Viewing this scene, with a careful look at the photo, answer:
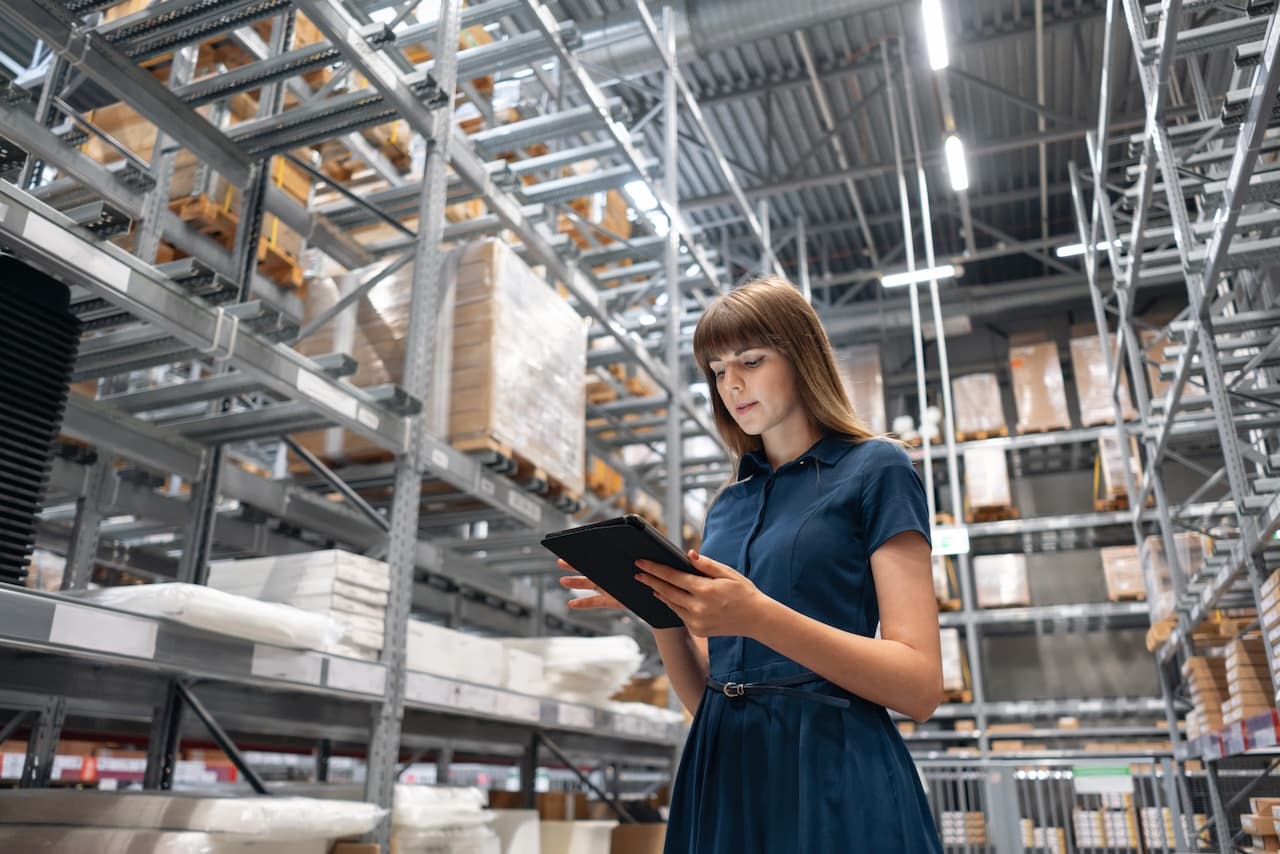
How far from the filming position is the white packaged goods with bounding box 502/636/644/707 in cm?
495

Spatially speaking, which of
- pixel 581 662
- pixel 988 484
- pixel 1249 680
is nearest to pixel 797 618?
pixel 581 662

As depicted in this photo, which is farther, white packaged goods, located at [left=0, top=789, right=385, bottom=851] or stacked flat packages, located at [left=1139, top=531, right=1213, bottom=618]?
stacked flat packages, located at [left=1139, top=531, right=1213, bottom=618]

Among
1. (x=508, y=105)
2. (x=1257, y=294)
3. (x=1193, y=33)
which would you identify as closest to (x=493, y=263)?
(x=508, y=105)

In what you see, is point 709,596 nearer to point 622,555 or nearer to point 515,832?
point 622,555

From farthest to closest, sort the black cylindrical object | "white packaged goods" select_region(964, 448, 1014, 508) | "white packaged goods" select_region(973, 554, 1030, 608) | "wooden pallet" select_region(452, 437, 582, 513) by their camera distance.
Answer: "white packaged goods" select_region(964, 448, 1014, 508), "white packaged goods" select_region(973, 554, 1030, 608), "wooden pallet" select_region(452, 437, 582, 513), the black cylindrical object

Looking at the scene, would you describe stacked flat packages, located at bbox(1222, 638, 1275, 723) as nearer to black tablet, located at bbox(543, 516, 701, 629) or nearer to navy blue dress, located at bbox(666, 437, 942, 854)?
navy blue dress, located at bbox(666, 437, 942, 854)

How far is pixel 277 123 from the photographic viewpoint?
12.6 ft

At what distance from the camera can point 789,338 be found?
144 centimetres

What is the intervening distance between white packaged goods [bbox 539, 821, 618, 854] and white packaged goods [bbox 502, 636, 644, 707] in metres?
0.60

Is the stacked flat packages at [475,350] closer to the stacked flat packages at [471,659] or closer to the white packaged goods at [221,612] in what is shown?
the stacked flat packages at [471,659]

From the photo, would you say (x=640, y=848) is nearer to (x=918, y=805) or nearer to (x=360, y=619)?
(x=360, y=619)

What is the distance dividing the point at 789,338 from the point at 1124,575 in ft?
36.0

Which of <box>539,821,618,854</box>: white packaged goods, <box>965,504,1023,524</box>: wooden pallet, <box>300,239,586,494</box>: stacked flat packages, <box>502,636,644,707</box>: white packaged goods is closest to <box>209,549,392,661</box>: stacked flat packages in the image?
<box>300,239,586,494</box>: stacked flat packages

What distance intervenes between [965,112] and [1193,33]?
605cm
